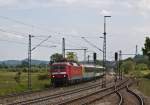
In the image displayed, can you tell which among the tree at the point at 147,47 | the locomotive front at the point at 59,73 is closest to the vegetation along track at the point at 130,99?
the locomotive front at the point at 59,73

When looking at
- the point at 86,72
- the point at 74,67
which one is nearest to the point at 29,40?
the point at 74,67

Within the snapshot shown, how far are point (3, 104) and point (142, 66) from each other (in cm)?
15749

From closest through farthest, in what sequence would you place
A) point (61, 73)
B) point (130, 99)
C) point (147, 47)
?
point (130, 99) → point (61, 73) → point (147, 47)

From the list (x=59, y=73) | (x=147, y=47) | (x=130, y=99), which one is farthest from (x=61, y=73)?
(x=147, y=47)

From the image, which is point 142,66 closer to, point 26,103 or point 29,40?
point 29,40

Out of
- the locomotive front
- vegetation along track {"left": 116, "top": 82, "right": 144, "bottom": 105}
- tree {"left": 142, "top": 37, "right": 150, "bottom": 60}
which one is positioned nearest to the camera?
vegetation along track {"left": 116, "top": 82, "right": 144, "bottom": 105}

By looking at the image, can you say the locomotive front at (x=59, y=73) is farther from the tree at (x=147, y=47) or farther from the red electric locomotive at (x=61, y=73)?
the tree at (x=147, y=47)

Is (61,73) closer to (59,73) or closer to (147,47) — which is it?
(59,73)

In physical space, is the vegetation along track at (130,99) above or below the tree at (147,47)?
below

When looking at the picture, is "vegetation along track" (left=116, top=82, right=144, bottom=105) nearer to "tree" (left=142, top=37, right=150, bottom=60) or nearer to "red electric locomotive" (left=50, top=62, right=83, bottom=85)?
"red electric locomotive" (left=50, top=62, right=83, bottom=85)

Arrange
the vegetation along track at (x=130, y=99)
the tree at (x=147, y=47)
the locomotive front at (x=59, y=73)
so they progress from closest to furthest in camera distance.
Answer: the vegetation along track at (x=130, y=99), the locomotive front at (x=59, y=73), the tree at (x=147, y=47)

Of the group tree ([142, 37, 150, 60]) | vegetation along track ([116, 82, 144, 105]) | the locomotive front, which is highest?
tree ([142, 37, 150, 60])

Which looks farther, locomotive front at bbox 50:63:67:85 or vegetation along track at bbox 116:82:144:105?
locomotive front at bbox 50:63:67:85

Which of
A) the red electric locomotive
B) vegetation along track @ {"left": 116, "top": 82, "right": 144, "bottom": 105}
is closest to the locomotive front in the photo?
the red electric locomotive
